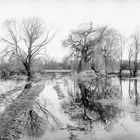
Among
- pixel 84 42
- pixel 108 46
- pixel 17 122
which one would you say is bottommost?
pixel 17 122

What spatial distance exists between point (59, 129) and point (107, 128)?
5.42 ft

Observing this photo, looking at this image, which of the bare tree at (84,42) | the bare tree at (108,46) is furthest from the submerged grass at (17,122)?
the bare tree at (108,46)

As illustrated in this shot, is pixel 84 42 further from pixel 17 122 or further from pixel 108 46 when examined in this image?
pixel 17 122

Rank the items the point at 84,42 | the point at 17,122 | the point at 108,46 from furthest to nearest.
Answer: the point at 108,46 → the point at 84,42 → the point at 17,122

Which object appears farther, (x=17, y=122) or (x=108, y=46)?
(x=108, y=46)

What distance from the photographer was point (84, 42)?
3738 centimetres

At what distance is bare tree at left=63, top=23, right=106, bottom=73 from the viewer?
36.8 metres

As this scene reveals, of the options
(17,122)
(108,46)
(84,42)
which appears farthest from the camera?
(108,46)

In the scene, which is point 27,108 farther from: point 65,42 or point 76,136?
point 65,42

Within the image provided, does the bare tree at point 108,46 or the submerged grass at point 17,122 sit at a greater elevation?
the bare tree at point 108,46

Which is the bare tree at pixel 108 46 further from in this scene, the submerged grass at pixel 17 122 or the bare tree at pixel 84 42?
the submerged grass at pixel 17 122

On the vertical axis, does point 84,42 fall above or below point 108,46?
above

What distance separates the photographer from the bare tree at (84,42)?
3678 cm

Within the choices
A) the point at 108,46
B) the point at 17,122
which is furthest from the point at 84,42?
the point at 17,122
